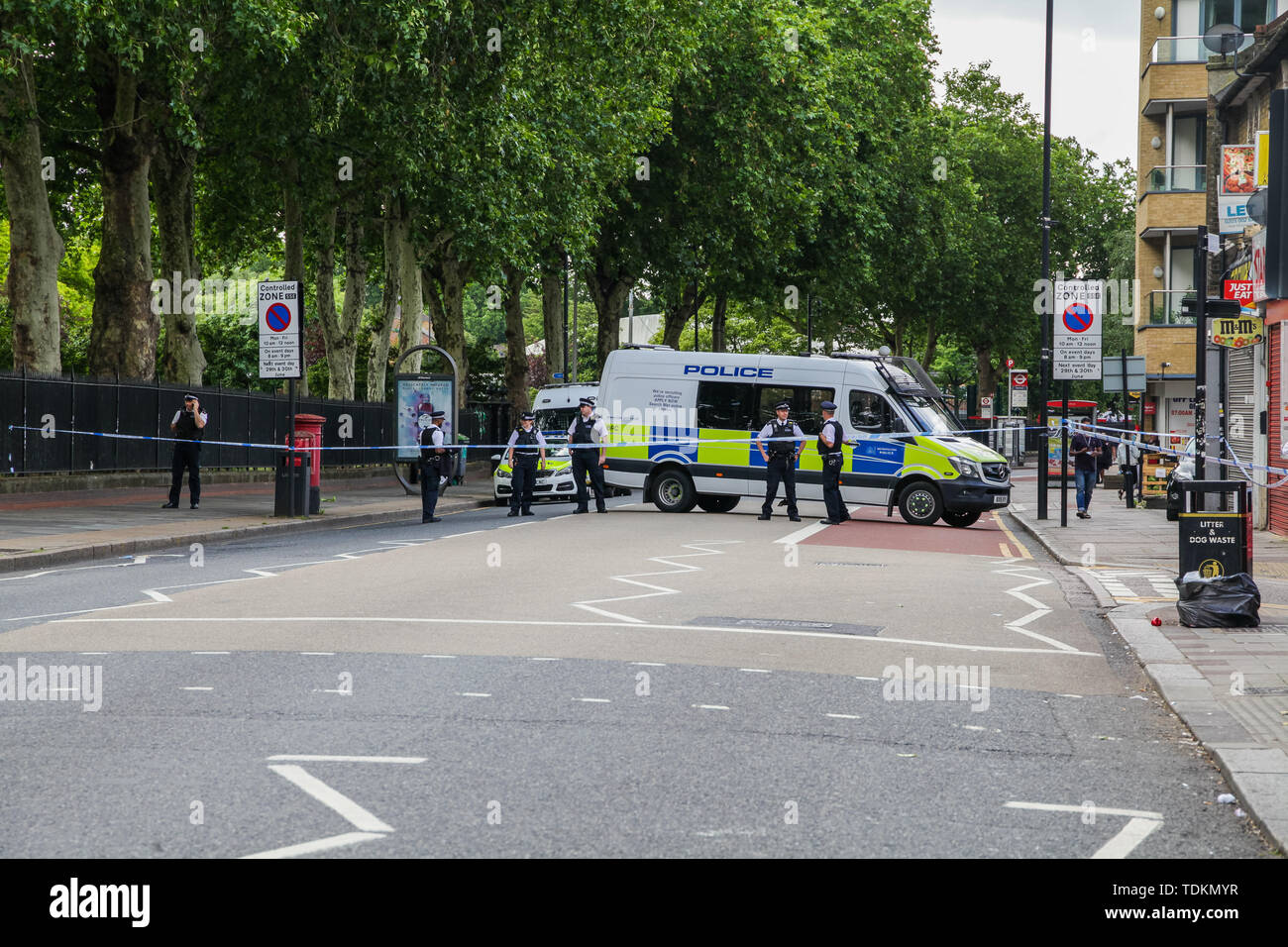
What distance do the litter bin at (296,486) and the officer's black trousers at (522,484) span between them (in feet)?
10.9

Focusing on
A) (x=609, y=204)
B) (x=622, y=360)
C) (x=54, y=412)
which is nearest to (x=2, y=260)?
A: (x=609, y=204)

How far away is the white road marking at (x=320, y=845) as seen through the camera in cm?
502

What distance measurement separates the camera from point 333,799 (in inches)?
227

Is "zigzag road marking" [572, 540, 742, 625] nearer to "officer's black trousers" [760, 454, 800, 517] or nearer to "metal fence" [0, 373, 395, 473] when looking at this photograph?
"officer's black trousers" [760, 454, 800, 517]

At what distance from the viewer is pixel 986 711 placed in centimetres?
799

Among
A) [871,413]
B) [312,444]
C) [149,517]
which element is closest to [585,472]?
[312,444]

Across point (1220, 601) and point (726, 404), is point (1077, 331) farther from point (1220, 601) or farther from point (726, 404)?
point (1220, 601)

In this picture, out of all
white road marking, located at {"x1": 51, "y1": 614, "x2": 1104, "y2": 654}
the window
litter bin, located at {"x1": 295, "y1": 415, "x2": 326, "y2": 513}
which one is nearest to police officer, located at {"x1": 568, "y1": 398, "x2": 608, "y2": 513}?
the window

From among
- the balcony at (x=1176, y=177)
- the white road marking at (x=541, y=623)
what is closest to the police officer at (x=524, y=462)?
the white road marking at (x=541, y=623)

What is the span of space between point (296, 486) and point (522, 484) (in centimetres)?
377

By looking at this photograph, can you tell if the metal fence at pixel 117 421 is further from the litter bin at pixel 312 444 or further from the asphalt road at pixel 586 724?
the asphalt road at pixel 586 724
